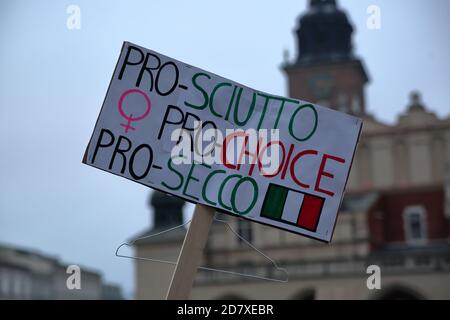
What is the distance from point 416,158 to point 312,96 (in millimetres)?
9752

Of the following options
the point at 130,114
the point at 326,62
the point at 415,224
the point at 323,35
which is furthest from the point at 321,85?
the point at 130,114

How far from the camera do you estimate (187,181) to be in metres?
4.74

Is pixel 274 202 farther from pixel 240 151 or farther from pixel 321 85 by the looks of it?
pixel 321 85

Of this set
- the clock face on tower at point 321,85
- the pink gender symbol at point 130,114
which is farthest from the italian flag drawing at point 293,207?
the clock face on tower at point 321,85

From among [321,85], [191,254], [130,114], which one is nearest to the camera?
[191,254]

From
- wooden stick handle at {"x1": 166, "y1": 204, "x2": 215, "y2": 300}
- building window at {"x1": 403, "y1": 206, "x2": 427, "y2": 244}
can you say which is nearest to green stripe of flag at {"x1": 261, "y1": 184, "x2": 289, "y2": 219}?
wooden stick handle at {"x1": 166, "y1": 204, "x2": 215, "y2": 300}

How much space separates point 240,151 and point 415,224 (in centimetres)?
3878

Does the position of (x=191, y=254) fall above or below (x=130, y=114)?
below

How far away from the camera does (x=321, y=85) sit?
5209 cm

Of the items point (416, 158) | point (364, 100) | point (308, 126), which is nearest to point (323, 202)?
point (308, 126)

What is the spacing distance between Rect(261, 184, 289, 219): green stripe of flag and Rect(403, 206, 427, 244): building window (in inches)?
1514

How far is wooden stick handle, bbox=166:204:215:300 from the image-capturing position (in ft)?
15.1
